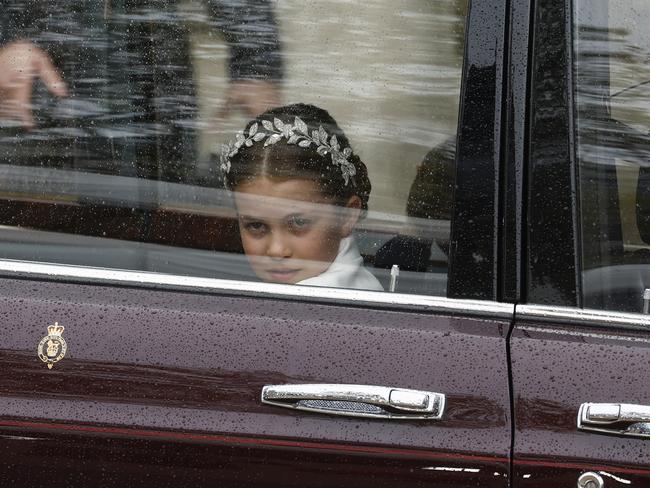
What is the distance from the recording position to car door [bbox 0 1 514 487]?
1796mm

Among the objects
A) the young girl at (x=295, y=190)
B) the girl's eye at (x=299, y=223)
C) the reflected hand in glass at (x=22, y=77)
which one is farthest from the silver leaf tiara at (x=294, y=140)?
the reflected hand in glass at (x=22, y=77)

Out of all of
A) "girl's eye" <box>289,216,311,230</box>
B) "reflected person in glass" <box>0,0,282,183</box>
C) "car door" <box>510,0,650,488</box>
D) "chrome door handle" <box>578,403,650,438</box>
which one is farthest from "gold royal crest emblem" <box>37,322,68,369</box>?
"chrome door handle" <box>578,403,650,438</box>

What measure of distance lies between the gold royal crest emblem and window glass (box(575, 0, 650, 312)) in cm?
91

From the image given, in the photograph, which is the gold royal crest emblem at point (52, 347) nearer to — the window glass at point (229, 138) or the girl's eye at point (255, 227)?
the window glass at point (229, 138)

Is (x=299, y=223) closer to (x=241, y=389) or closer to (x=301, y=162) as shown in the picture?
(x=301, y=162)

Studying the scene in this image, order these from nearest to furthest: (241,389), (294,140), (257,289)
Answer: (241,389), (257,289), (294,140)

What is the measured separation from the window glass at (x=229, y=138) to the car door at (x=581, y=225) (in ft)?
0.67

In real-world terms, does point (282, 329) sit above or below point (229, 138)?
below

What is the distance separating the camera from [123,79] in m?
2.05

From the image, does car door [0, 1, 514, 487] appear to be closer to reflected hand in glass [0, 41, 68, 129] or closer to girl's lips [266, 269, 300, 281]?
girl's lips [266, 269, 300, 281]

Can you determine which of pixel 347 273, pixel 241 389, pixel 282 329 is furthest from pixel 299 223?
pixel 241 389

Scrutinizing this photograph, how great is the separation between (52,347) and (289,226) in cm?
48

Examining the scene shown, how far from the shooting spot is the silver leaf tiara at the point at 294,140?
201 cm

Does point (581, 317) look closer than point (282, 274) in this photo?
Yes
